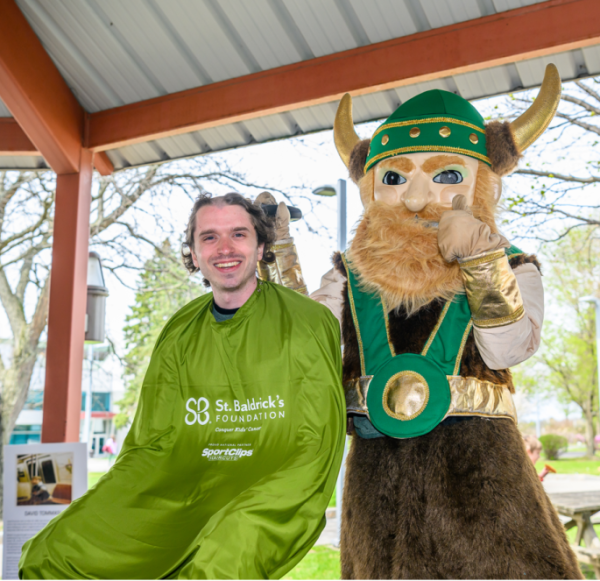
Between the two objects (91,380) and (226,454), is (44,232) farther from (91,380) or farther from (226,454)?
(226,454)

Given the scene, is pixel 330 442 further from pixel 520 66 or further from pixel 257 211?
pixel 520 66

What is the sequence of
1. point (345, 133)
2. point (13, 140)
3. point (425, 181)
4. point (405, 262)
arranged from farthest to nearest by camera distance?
point (13, 140)
point (345, 133)
point (425, 181)
point (405, 262)

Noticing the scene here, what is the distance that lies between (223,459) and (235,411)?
13cm

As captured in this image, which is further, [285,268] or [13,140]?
[13,140]

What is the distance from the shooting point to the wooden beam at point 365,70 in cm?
273

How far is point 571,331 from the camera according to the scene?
12312mm

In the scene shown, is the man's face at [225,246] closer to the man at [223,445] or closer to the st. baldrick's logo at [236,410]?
the man at [223,445]

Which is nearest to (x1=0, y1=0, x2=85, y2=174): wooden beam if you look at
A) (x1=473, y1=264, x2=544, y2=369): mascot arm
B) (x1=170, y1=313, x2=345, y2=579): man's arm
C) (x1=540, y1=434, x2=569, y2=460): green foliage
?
(x1=170, y1=313, x2=345, y2=579): man's arm

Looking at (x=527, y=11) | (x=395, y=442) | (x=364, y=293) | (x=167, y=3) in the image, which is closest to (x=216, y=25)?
(x=167, y=3)

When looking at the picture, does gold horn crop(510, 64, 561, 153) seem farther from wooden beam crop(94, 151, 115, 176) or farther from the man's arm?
wooden beam crop(94, 151, 115, 176)

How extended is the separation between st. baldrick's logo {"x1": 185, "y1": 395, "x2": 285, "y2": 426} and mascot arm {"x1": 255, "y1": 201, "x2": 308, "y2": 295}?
660mm

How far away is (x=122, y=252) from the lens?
9.38m

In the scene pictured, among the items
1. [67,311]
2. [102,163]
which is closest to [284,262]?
[67,311]

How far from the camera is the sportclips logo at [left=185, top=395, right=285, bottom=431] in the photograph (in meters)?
1.65
